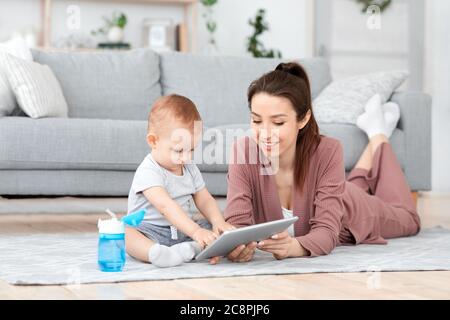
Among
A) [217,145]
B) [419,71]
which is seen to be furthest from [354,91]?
[419,71]

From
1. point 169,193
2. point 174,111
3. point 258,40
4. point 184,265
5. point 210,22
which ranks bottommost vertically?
point 184,265

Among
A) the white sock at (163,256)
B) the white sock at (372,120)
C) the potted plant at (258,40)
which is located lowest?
the white sock at (163,256)

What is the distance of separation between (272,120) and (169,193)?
334 mm

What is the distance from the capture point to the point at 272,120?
211 cm

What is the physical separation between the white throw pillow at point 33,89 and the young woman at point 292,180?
1185 mm

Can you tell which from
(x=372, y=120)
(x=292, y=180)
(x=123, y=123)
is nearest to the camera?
(x=292, y=180)

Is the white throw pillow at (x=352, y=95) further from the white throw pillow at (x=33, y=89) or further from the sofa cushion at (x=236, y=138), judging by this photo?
the white throw pillow at (x=33, y=89)

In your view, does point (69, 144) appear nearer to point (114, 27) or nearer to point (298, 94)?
point (298, 94)

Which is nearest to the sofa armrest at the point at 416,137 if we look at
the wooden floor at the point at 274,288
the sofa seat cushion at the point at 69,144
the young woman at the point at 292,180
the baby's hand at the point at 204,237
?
the young woman at the point at 292,180

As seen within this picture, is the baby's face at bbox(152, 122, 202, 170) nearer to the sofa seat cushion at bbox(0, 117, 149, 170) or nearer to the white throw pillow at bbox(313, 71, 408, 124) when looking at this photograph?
the sofa seat cushion at bbox(0, 117, 149, 170)

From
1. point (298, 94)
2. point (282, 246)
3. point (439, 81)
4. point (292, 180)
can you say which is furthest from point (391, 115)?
point (439, 81)

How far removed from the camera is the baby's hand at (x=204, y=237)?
197 centimetres

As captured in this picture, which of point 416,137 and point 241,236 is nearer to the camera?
point 241,236

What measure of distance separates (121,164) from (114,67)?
96 centimetres
